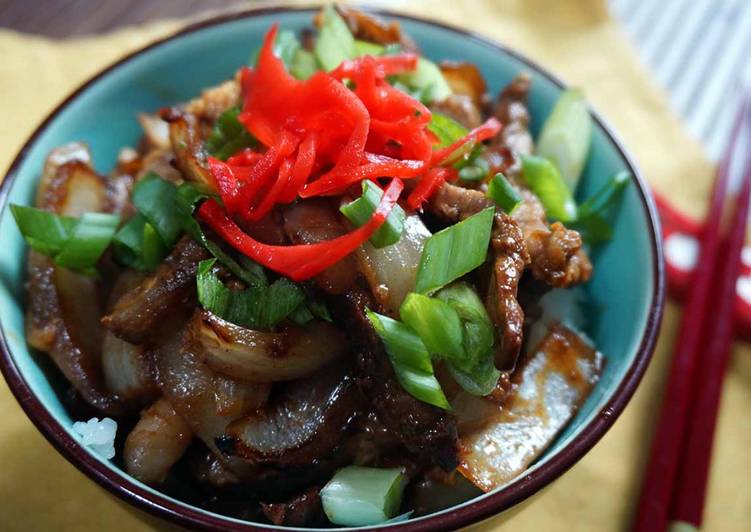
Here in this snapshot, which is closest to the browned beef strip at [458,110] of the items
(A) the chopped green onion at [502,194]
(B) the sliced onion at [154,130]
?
(A) the chopped green onion at [502,194]

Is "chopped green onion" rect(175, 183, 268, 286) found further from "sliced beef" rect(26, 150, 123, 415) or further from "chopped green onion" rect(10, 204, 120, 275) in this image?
"sliced beef" rect(26, 150, 123, 415)

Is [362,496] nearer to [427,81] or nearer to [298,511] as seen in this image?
[298,511]

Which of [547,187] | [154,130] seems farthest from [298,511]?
[154,130]

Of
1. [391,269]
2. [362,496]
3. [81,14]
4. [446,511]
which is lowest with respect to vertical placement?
[81,14]

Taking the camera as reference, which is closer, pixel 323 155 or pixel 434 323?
pixel 434 323

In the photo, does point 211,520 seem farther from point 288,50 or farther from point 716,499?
point 716,499

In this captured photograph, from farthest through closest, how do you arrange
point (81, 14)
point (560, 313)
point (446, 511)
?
point (81, 14) → point (560, 313) → point (446, 511)

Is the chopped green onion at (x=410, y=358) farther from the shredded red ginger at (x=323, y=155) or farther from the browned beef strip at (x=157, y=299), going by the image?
the browned beef strip at (x=157, y=299)

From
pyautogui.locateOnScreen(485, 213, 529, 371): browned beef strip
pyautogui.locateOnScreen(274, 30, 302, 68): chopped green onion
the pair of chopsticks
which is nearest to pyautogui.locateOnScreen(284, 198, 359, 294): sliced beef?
pyautogui.locateOnScreen(485, 213, 529, 371): browned beef strip
